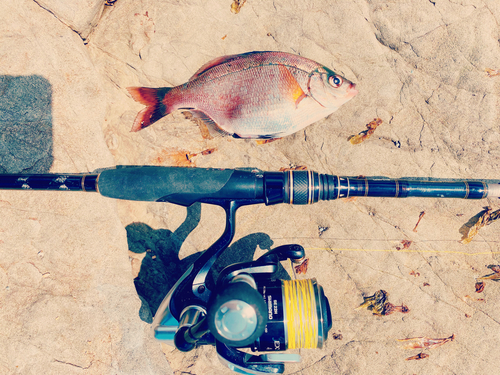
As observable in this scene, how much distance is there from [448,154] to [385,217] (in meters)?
0.73

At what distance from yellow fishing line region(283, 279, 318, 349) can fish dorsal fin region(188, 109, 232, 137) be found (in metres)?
1.33

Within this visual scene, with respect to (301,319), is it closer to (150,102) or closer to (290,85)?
(290,85)

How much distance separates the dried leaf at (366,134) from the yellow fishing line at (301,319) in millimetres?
1293

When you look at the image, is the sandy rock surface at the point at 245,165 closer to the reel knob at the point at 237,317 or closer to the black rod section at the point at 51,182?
the black rod section at the point at 51,182

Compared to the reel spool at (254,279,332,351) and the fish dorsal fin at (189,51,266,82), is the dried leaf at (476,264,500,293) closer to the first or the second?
the reel spool at (254,279,332,351)

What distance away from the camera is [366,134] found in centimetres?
254

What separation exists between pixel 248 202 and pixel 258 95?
82 cm

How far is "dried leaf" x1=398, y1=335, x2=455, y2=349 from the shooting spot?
8.33 ft

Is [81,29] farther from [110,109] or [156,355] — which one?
[156,355]

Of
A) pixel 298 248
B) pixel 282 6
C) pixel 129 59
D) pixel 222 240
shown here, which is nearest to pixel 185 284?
pixel 222 240

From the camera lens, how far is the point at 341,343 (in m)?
2.58

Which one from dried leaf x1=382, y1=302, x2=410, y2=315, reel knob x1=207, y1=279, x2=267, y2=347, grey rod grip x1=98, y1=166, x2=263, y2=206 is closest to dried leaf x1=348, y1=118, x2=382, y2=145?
grey rod grip x1=98, y1=166, x2=263, y2=206

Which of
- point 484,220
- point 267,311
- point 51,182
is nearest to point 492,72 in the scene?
point 484,220

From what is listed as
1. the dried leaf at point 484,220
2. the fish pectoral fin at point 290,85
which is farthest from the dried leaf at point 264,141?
the dried leaf at point 484,220
